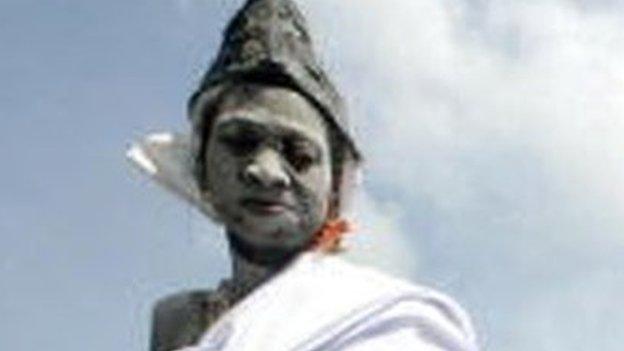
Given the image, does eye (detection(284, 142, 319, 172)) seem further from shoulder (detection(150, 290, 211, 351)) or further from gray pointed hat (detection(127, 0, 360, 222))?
shoulder (detection(150, 290, 211, 351))

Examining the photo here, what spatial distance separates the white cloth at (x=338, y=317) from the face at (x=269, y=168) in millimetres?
133

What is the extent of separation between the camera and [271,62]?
16.3 ft

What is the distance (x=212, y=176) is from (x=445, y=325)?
768 millimetres

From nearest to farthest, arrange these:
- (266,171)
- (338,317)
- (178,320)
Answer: (338,317) → (266,171) → (178,320)

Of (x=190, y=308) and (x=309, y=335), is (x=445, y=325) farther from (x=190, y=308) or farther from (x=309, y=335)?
(x=190, y=308)

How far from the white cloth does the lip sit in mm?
154

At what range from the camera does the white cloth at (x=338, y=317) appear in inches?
179

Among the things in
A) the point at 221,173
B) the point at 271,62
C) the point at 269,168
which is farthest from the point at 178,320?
the point at 271,62

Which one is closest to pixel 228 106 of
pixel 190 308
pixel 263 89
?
pixel 263 89

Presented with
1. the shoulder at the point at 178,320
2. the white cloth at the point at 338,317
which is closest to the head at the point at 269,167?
the white cloth at the point at 338,317

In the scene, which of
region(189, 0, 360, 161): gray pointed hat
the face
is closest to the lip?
the face

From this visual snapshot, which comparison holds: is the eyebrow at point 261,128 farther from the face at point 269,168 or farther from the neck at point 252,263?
the neck at point 252,263

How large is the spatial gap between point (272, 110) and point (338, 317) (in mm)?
630

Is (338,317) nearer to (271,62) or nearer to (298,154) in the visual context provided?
(298,154)
